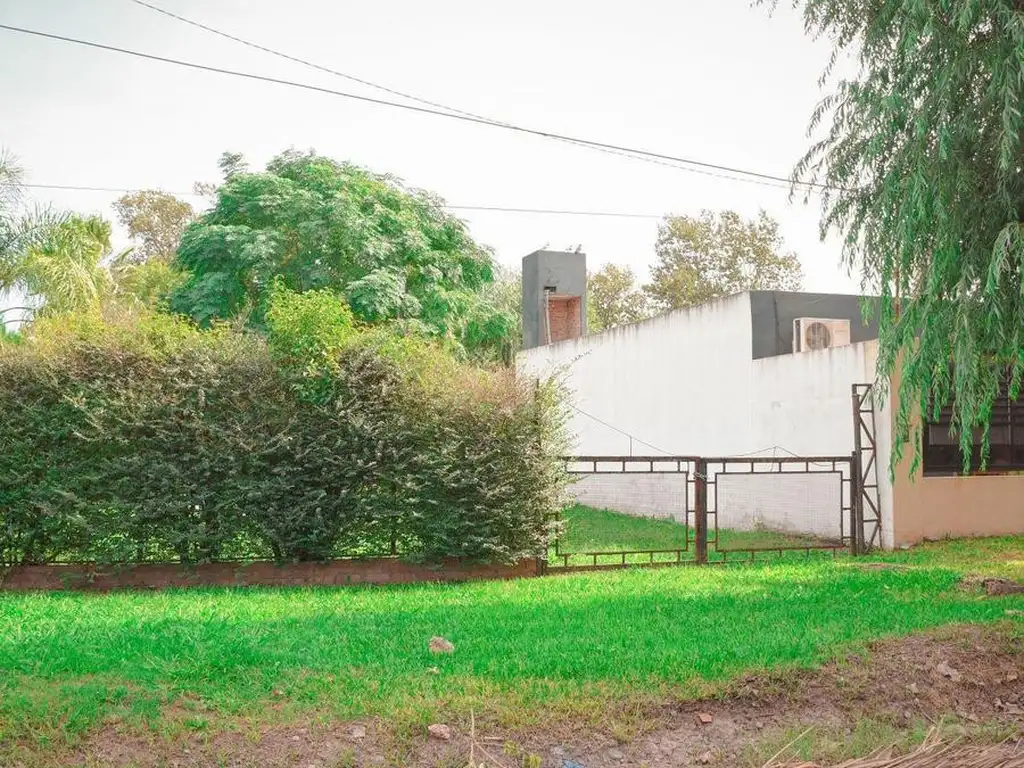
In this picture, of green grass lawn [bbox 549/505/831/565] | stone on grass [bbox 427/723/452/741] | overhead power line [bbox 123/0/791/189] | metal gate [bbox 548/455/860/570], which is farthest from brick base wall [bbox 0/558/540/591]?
overhead power line [bbox 123/0/791/189]

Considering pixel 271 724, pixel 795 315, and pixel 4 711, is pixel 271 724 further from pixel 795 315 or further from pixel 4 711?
pixel 795 315

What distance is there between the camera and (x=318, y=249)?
25.7 metres

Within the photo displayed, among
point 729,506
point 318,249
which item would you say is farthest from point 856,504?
point 318,249

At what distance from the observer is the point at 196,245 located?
25.0 m

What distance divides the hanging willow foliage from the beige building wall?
5305mm

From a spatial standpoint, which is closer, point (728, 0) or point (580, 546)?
point (728, 0)

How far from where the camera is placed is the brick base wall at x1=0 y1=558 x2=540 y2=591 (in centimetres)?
1020

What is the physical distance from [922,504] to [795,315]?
456cm

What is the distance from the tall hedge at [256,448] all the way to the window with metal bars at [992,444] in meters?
7.76

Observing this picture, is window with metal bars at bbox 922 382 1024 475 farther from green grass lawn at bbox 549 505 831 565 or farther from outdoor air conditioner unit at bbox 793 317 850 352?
green grass lawn at bbox 549 505 831 565

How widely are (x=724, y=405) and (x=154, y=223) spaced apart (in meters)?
25.4

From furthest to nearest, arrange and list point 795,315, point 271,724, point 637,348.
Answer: point 637,348 → point 795,315 → point 271,724

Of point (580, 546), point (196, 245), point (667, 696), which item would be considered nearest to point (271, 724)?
point (667, 696)

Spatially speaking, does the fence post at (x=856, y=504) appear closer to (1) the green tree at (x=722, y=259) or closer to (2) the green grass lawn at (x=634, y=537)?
(2) the green grass lawn at (x=634, y=537)
